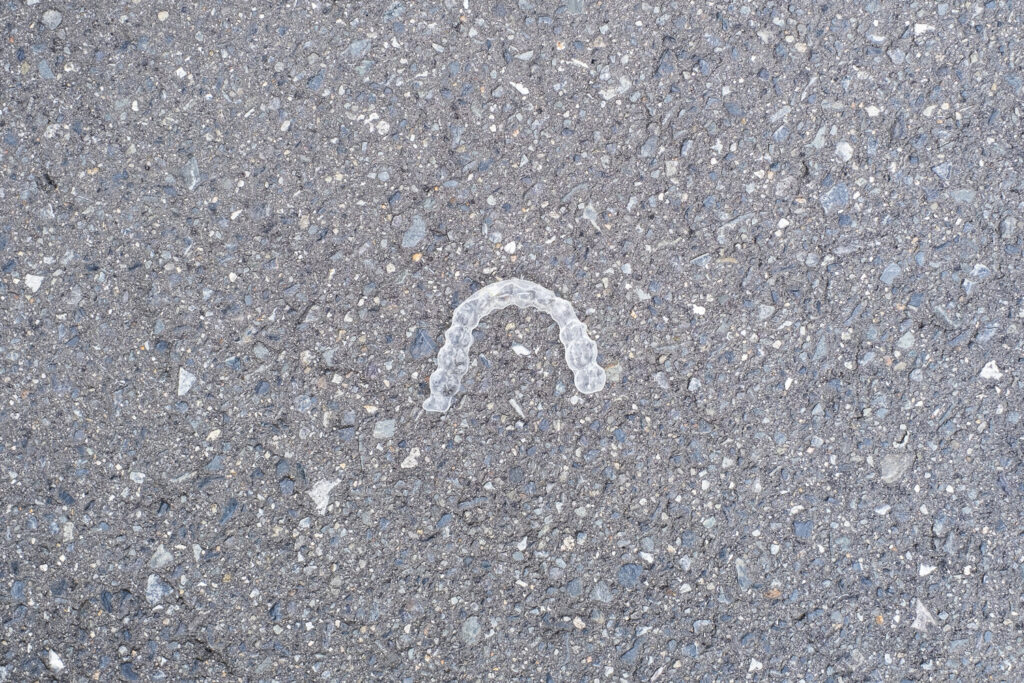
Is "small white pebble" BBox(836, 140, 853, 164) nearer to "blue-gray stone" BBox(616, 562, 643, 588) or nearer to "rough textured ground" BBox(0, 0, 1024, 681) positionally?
"rough textured ground" BBox(0, 0, 1024, 681)

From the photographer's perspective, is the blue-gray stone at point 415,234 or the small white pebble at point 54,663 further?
the blue-gray stone at point 415,234

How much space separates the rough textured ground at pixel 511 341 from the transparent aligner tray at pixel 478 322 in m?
0.04

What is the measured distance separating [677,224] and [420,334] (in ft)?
Result: 2.71

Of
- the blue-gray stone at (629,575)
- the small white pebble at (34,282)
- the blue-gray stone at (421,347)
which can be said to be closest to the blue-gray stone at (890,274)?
the blue-gray stone at (629,575)

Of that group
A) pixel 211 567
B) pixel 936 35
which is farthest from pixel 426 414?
pixel 936 35

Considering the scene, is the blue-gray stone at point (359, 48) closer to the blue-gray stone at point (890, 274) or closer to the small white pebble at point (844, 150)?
the small white pebble at point (844, 150)

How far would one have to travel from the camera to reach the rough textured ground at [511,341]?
2018mm

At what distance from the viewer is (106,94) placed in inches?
83.4

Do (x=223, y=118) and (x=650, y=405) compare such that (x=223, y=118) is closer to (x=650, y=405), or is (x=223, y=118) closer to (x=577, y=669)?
(x=650, y=405)

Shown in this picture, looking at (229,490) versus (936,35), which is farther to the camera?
(936,35)

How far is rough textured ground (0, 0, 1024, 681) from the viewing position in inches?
79.4

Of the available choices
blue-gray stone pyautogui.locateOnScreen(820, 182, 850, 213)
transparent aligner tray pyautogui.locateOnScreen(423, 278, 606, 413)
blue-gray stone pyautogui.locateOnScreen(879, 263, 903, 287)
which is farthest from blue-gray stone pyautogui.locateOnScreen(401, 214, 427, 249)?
blue-gray stone pyautogui.locateOnScreen(879, 263, 903, 287)

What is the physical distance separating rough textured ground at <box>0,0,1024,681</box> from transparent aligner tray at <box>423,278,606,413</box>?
39mm

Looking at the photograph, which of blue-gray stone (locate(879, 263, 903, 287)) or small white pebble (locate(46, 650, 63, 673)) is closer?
small white pebble (locate(46, 650, 63, 673))
